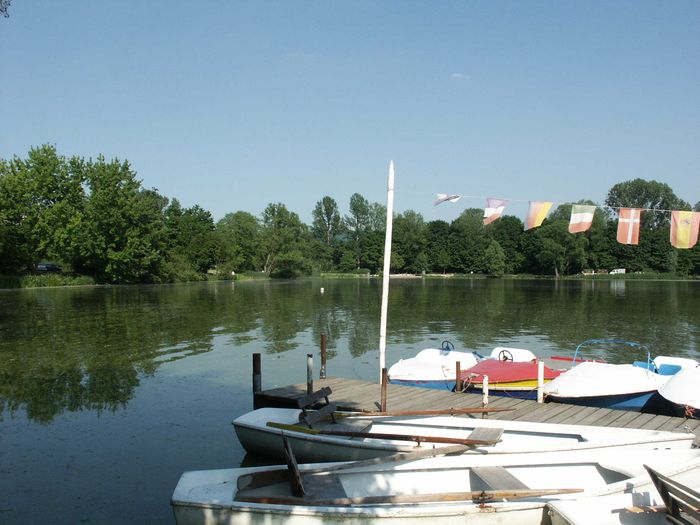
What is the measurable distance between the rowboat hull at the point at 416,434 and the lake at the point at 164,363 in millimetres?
816

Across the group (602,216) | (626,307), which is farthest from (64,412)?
(602,216)

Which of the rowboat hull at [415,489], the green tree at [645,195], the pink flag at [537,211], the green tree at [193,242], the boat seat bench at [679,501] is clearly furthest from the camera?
the green tree at [645,195]

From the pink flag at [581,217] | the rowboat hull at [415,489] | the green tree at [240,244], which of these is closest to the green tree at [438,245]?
the green tree at [240,244]

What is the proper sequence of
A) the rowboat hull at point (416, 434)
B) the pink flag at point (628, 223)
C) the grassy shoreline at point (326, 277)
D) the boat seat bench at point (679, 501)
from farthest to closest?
1. the grassy shoreline at point (326, 277)
2. the pink flag at point (628, 223)
3. the rowboat hull at point (416, 434)
4. the boat seat bench at point (679, 501)

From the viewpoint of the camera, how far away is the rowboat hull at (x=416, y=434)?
781 cm

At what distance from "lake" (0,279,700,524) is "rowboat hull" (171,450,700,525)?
1.58 m

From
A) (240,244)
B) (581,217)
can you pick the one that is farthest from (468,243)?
(581,217)

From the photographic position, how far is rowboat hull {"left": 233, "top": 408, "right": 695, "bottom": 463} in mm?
7812

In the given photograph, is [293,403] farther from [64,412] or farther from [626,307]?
[626,307]

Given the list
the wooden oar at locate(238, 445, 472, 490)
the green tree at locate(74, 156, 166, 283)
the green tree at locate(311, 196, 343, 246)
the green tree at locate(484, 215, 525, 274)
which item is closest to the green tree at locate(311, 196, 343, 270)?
the green tree at locate(311, 196, 343, 246)

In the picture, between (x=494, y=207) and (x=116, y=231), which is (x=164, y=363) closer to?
(x=494, y=207)

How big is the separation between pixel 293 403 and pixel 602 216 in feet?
338

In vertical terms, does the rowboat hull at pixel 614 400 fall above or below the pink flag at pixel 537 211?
below

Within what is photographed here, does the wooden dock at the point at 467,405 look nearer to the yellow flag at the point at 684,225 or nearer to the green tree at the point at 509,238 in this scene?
the yellow flag at the point at 684,225
